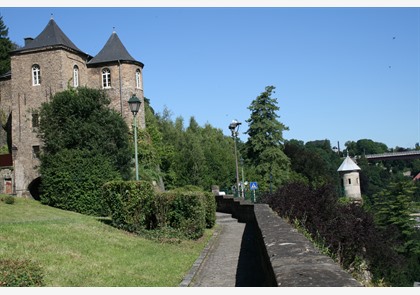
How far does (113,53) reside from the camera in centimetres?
4594

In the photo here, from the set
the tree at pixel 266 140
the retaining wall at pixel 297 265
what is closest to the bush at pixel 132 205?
the retaining wall at pixel 297 265

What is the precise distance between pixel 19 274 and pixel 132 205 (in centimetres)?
974

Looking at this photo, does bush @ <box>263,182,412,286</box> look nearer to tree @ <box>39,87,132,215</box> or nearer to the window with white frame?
tree @ <box>39,87,132,215</box>

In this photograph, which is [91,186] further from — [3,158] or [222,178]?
[222,178]

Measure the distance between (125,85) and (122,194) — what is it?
29350 millimetres

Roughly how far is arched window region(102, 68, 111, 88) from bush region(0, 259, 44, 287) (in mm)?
39259

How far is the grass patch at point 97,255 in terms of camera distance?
8953 mm

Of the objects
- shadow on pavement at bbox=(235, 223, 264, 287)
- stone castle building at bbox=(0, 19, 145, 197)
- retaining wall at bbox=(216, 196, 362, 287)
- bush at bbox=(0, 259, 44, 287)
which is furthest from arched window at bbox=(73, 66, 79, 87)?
bush at bbox=(0, 259, 44, 287)

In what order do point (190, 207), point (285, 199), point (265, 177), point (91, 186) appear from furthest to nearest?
point (265, 177) < point (91, 186) < point (285, 199) < point (190, 207)

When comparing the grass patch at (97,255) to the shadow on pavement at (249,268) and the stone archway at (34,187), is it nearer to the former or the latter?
the shadow on pavement at (249,268)

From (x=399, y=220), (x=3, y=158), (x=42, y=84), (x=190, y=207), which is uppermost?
(x=42, y=84)

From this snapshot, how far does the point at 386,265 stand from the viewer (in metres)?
20.8

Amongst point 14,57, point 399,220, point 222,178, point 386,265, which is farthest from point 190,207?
point 222,178

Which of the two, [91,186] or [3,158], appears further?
[3,158]
